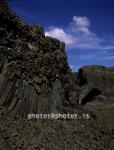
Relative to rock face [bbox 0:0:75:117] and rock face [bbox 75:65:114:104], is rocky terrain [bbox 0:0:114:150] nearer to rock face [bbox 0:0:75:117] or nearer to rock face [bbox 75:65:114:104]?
rock face [bbox 0:0:75:117]

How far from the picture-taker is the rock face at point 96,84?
204 ft

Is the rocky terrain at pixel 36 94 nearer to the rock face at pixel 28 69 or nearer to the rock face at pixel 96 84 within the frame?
the rock face at pixel 28 69

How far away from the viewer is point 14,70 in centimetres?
2430

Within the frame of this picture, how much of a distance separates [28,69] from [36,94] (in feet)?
7.92

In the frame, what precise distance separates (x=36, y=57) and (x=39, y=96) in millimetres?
3950

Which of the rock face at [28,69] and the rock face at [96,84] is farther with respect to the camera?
the rock face at [96,84]

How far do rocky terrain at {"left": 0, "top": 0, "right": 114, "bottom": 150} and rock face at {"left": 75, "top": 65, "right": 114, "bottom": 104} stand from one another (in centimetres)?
2801

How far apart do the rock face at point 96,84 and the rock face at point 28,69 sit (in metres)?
30.7

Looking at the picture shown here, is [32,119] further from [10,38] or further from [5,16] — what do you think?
[5,16]

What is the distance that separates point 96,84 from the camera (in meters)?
63.2

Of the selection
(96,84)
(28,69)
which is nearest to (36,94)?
(28,69)

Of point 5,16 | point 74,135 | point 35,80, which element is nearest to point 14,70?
point 35,80

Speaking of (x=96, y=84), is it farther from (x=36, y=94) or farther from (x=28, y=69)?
(x=28, y=69)

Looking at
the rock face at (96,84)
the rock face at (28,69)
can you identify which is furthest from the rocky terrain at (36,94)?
the rock face at (96,84)
